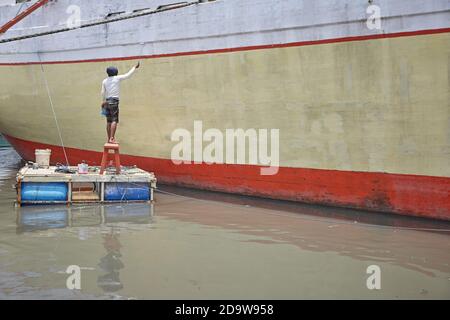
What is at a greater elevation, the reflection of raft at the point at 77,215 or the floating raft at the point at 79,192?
the floating raft at the point at 79,192

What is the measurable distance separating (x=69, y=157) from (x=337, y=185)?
6051 mm

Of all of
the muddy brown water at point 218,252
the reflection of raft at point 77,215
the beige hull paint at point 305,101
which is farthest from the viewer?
the beige hull paint at point 305,101

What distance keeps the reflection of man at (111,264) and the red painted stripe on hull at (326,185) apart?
3011 mm

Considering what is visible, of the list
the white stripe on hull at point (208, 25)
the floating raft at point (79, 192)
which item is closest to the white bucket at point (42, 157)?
the floating raft at point (79, 192)

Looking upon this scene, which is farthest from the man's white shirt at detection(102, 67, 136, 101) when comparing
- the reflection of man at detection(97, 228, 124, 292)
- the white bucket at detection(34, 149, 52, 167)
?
the reflection of man at detection(97, 228, 124, 292)

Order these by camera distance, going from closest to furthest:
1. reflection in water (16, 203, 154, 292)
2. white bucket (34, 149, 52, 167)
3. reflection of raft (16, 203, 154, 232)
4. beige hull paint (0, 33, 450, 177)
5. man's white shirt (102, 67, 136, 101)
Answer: reflection in water (16, 203, 154, 292)
reflection of raft (16, 203, 154, 232)
beige hull paint (0, 33, 450, 177)
man's white shirt (102, 67, 136, 101)
white bucket (34, 149, 52, 167)

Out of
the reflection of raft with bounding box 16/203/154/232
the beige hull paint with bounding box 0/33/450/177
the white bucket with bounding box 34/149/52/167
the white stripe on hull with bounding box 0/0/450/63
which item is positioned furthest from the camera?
the white bucket with bounding box 34/149/52/167

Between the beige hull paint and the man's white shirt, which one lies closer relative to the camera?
the beige hull paint

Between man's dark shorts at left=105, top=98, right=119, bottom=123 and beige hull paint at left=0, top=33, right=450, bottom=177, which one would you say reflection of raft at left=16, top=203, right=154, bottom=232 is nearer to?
man's dark shorts at left=105, top=98, right=119, bottom=123

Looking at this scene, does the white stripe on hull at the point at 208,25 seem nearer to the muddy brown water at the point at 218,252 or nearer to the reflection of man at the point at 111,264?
the muddy brown water at the point at 218,252

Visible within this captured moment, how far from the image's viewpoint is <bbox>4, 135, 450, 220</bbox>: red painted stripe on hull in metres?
6.74

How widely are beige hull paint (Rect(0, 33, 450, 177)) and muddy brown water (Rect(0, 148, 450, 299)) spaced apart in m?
0.93

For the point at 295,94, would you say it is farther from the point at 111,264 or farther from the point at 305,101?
the point at 111,264

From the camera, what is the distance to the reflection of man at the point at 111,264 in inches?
163
